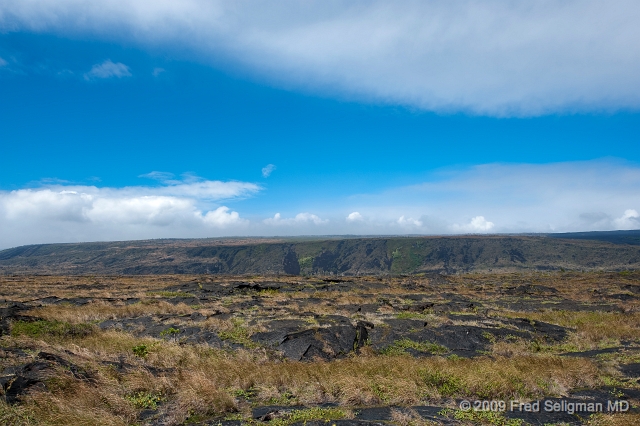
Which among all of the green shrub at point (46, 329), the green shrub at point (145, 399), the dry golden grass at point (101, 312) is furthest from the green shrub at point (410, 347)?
the dry golden grass at point (101, 312)

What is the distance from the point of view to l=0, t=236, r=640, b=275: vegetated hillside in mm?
125500

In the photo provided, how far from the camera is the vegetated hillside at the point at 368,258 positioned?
126 metres

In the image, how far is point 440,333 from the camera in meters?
15.6

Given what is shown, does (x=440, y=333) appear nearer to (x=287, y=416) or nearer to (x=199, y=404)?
(x=287, y=416)

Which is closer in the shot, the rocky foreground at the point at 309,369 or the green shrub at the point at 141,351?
the rocky foreground at the point at 309,369

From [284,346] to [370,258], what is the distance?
459ft

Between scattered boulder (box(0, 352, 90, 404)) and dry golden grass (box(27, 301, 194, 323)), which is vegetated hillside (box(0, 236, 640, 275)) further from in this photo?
scattered boulder (box(0, 352, 90, 404))

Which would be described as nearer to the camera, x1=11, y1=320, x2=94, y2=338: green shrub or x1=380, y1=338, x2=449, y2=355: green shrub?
x1=380, y1=338, x2=449, y2=355: green shrub

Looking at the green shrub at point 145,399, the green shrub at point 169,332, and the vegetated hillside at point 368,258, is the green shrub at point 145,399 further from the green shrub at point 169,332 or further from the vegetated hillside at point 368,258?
the vegetated hillside at point 368,258

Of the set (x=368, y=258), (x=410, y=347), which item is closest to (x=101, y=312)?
(x=410, y=347)

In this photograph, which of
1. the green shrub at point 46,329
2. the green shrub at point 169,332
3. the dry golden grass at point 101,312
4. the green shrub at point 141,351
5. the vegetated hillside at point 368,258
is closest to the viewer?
the green shrub at point 141,351

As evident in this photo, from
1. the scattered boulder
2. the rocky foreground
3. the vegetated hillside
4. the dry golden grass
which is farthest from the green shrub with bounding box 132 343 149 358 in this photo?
the vegetated hillside

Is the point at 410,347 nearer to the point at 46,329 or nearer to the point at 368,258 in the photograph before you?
the point at 46,329

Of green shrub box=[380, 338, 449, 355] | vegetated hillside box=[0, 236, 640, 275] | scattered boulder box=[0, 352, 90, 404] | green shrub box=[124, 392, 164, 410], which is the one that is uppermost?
scattered boulder box=[0, 352, 90, 404]
